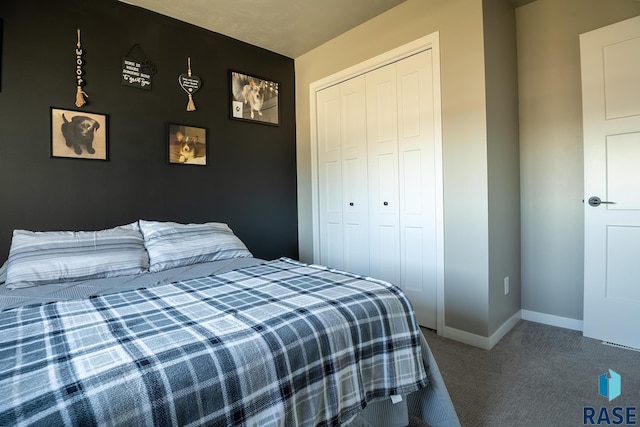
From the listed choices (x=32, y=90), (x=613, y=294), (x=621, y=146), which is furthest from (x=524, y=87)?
(x=32, y=90)

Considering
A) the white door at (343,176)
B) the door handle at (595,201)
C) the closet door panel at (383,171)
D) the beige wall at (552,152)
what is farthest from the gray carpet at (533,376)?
the white door at (343,176)

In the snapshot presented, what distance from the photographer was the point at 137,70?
99.6 inches

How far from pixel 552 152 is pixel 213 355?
2.82 m

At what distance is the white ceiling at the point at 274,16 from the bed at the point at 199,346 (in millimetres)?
1934

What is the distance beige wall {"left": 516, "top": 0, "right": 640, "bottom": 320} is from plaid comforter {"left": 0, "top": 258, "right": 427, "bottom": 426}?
189cm

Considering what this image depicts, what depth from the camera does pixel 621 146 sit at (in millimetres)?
2154

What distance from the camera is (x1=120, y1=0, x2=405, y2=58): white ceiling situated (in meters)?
2.53

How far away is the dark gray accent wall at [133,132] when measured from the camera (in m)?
2.12

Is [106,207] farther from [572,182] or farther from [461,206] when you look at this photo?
[572,182]

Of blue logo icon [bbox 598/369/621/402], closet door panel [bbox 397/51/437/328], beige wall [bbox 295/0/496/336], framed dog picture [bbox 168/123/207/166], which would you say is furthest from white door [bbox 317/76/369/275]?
blue logo icon [bbox 598/369/621/402]

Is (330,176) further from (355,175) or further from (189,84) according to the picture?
(189,84)

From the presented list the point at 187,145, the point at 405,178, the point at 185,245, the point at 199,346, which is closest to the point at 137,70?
the point at 187,145

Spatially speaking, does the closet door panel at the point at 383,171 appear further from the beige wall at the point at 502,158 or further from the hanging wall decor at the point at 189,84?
the hanging wall decor at the point at 189,84

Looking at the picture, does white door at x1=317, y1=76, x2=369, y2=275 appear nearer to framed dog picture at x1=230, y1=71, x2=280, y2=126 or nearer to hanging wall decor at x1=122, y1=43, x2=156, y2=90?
framed dog picture at x1=230, y1=71, x2=280, y2=126
